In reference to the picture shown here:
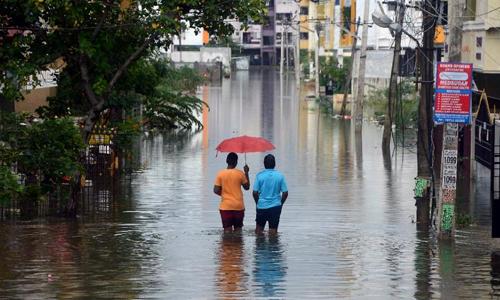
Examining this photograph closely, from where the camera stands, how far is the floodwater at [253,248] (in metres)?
14.8

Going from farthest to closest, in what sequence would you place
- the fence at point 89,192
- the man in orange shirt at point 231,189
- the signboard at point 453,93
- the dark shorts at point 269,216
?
the fence at point 89,192 < the dark shorts at point 269,216 < the man in orange shirt at point 231,189 < the signboard at point 453,93

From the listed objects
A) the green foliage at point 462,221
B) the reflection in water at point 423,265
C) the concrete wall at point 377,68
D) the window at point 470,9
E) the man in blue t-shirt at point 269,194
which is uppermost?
the window at point 470,9

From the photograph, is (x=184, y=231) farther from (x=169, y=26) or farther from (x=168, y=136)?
(x=168, y=136)

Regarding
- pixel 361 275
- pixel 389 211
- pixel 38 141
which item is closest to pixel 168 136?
pixel 389 211

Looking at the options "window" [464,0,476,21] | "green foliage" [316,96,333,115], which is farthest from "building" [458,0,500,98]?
"green foliage" [316,96,333,115]

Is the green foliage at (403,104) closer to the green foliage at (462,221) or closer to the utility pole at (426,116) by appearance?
the utility pole at (426,116)

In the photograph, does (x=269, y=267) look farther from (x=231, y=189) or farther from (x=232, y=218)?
(x=232, y=218)

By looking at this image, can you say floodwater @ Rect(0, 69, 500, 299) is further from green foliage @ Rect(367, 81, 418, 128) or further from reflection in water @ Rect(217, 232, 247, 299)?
green foliage @ Rect(367, 81, 418, 128)

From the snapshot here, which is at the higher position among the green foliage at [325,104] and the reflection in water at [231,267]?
the reflection in water at [231,267]

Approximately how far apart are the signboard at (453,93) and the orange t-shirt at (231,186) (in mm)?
3082

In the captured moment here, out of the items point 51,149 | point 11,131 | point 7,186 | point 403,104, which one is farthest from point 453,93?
point 403,104

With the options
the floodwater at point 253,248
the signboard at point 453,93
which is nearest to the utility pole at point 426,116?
the floodwater at point 253,248

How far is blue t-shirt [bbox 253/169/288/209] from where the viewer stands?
19.5 m

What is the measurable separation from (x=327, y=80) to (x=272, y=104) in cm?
1002
